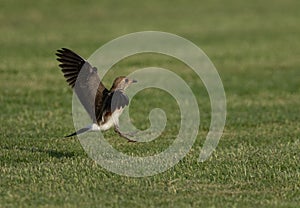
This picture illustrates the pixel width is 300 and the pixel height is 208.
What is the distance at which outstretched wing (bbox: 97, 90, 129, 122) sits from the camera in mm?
9992

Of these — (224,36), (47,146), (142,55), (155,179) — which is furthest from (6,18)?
(155,179)

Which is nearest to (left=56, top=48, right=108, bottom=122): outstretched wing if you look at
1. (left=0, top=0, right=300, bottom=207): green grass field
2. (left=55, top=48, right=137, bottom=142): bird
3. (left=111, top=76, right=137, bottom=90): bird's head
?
(left=55, top=48, right=137, bottom=142): bird

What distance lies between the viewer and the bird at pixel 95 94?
1018 centimetres

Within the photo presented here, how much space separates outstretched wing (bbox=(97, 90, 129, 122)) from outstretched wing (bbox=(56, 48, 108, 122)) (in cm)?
9

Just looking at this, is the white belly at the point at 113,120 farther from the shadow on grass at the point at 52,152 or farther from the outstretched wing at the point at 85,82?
the shadow on grass at the point at 52,152

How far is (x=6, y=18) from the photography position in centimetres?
3728

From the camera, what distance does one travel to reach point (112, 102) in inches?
399

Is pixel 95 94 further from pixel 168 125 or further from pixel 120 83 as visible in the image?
pixel 168 125

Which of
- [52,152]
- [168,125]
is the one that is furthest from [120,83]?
[168,125]

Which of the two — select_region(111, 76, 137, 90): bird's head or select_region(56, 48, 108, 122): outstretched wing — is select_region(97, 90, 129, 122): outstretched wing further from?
select_region(111, 76, 137, 90): bird's head

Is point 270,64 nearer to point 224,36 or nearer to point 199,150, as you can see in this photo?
point 224,36

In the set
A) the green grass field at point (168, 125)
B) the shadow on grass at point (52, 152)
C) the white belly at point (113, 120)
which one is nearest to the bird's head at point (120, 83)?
the white belly at point (113, 120)

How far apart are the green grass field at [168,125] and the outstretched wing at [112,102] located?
646 millimetres

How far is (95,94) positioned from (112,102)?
34cm
